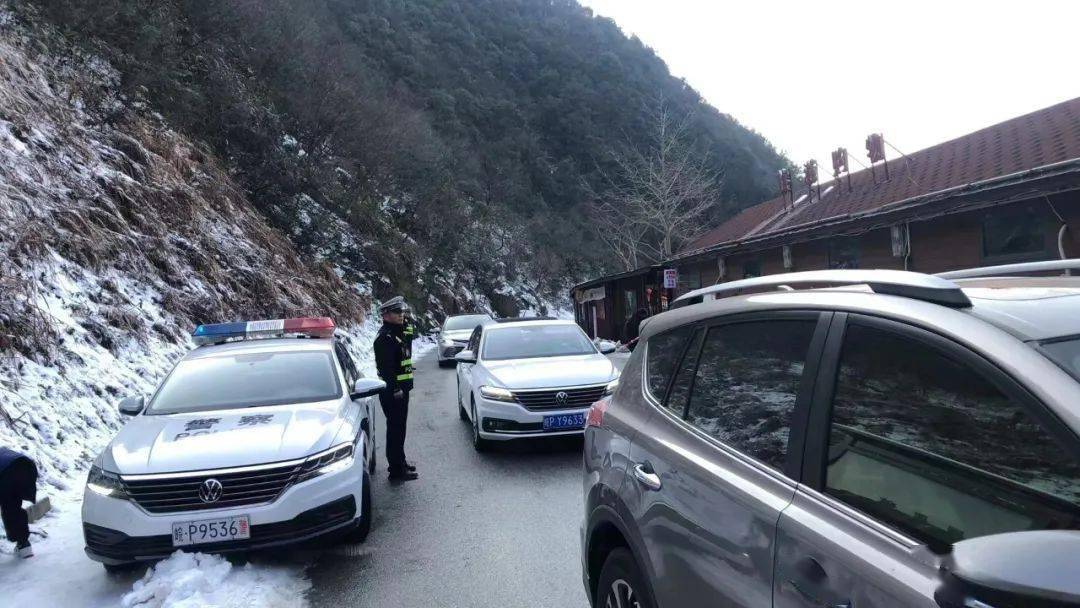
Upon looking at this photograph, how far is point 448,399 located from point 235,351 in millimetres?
6641

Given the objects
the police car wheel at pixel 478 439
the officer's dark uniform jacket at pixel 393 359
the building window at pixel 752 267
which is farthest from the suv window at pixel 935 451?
the building window at pixel 752 267

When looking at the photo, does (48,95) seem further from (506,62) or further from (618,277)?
(506,62)

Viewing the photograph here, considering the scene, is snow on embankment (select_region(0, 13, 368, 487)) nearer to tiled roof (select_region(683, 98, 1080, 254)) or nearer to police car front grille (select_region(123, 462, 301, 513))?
police car front grille (select_region(123, 462, 301, 513))

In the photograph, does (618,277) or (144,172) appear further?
(618,277)

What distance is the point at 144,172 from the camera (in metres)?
15.7

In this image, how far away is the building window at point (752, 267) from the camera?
19703 mm

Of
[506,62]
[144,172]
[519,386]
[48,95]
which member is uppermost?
[506,62]

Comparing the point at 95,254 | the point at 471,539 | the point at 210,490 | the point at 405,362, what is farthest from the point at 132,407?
the point at 95,254

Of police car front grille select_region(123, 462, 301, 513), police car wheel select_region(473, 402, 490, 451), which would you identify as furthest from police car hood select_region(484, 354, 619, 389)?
police car front grille select_region(123, 462, 301, 513)

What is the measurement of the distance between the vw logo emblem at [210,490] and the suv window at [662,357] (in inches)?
117

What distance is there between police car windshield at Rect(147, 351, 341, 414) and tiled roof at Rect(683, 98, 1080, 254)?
40.8 feet

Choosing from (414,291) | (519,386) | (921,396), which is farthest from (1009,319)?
(414,291)

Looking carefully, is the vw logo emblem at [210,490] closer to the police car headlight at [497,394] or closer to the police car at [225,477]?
the police car at [225,477]

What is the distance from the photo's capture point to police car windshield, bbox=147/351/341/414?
5.76 m
